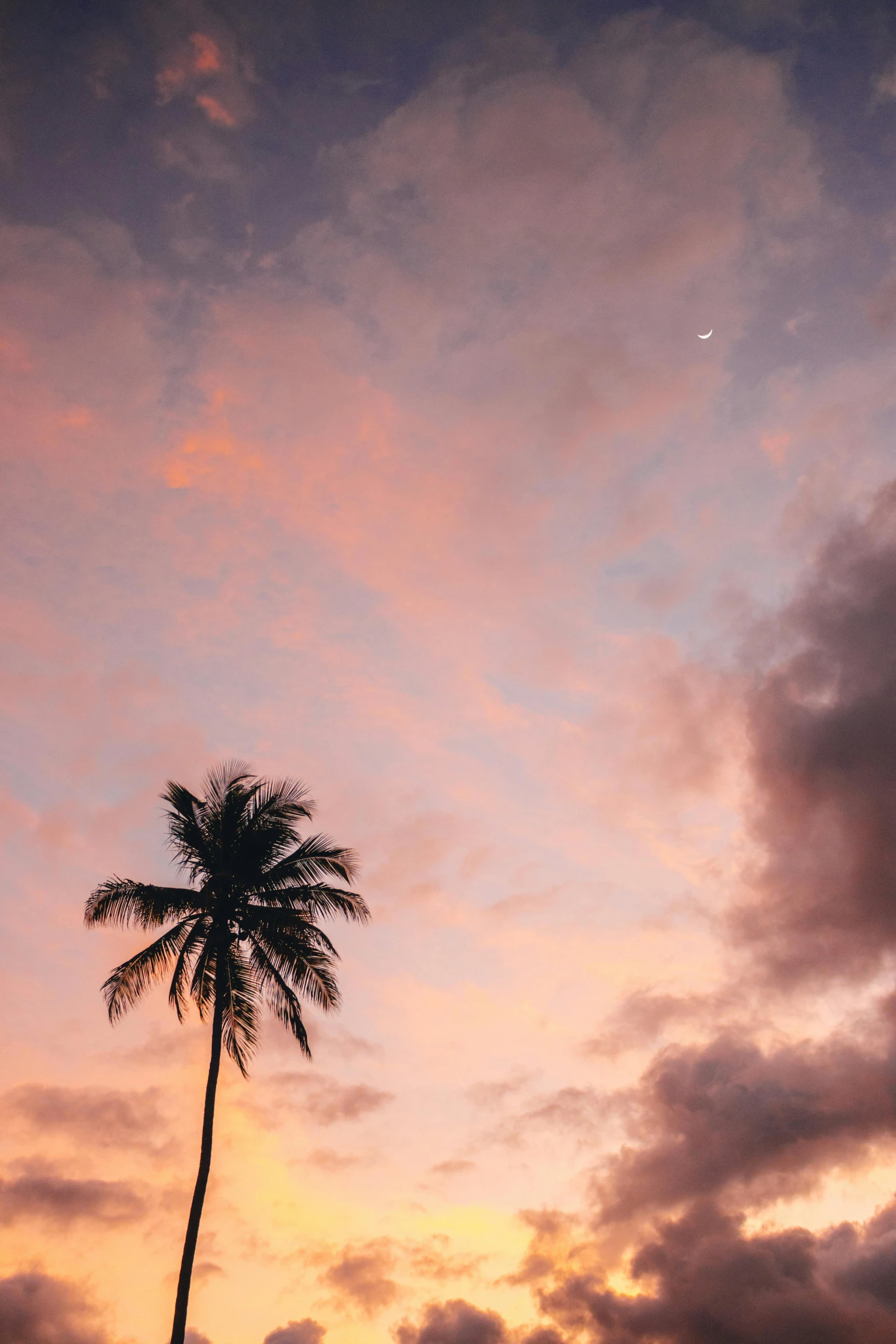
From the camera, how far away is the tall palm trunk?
1953 centimetres

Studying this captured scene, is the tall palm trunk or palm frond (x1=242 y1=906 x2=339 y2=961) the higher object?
palm frond (x1=242 y1=906 x2=339 y2=961)

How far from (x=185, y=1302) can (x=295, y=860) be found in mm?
10819

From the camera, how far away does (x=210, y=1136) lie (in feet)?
71.5

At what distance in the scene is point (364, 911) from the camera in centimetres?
2512

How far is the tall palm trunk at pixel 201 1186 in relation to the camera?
19.5 meters

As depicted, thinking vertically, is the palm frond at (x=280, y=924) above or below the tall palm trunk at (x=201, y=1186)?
above

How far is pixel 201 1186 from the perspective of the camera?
2120 centimetres

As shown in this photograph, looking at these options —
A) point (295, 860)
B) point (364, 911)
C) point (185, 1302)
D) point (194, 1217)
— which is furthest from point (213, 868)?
point (185, 1302)

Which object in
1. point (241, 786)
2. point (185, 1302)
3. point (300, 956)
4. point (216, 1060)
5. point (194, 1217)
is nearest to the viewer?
point (185, 1302)

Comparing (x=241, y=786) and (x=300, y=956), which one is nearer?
(x=300, y=956)

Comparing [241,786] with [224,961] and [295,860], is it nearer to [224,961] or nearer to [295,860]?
[295,860]

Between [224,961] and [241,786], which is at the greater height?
[241,786]

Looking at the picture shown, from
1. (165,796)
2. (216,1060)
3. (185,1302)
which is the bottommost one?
(185,1302)

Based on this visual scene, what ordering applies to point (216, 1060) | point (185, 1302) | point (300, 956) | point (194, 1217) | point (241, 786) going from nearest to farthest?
point (185, 1302)
point (194, 1217)
point (216, 1060)
point (300, 956)
point (241, 786)
